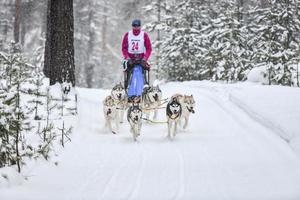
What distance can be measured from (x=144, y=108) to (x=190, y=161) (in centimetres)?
373

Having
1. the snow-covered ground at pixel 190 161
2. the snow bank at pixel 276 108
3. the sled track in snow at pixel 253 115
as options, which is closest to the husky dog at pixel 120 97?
the snow-covered ground at pixel 190 161

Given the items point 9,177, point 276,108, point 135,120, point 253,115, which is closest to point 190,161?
point 135,120

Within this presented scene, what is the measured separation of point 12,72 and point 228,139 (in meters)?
4.16

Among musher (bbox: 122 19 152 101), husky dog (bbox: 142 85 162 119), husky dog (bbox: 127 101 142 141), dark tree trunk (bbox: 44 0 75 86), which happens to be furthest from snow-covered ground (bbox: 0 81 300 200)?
dark tree trunk (bbox: 44 0 75 86)

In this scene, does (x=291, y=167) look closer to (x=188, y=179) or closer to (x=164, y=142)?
(x=188, y=179)

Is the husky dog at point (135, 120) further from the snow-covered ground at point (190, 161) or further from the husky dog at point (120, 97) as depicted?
the husky dog at point (120, 97)

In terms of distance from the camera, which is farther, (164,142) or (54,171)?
(164,142)

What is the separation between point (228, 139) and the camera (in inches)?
320

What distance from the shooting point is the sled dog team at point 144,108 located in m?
8.40

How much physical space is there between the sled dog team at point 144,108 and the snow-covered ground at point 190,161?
10.6 inches

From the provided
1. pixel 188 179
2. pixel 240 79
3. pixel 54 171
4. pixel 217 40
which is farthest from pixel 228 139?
pixel 217 40

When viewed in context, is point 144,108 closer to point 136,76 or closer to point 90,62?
point 136,76

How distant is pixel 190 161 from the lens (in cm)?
653

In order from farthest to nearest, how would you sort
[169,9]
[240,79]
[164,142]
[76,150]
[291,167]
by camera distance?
[169,9], [240,79], [164,142], [76,150], [291,167]
